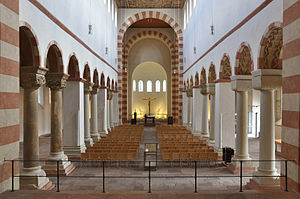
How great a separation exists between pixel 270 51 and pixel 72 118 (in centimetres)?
827

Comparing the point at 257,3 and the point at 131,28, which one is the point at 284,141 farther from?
the point at 131,28

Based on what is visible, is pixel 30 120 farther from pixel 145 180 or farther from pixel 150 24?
pixel 150 24

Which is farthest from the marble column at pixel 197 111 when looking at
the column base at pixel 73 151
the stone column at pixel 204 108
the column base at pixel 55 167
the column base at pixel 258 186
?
the column base at pixel 258 186

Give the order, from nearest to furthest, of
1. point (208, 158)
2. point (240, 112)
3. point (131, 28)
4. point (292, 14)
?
point (292, 14) < point (240, 112) < point (208, 158) < point (131, 28)

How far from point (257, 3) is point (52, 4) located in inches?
248

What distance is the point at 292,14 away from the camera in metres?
5.42

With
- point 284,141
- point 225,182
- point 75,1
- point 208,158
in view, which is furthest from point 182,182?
point 75,1

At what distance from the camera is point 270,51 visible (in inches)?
318

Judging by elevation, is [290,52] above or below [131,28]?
below

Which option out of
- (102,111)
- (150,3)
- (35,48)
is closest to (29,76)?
(35,48)

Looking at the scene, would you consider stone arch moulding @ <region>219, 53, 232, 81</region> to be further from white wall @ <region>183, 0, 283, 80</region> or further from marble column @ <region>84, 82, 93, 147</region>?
marble column @ <region>84, 82, 93, 147</region>

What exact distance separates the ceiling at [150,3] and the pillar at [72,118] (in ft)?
48.7

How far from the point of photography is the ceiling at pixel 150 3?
81.8ft

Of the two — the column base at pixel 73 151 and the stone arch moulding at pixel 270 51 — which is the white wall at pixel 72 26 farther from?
the stone arch moulding at pixel 270 51
